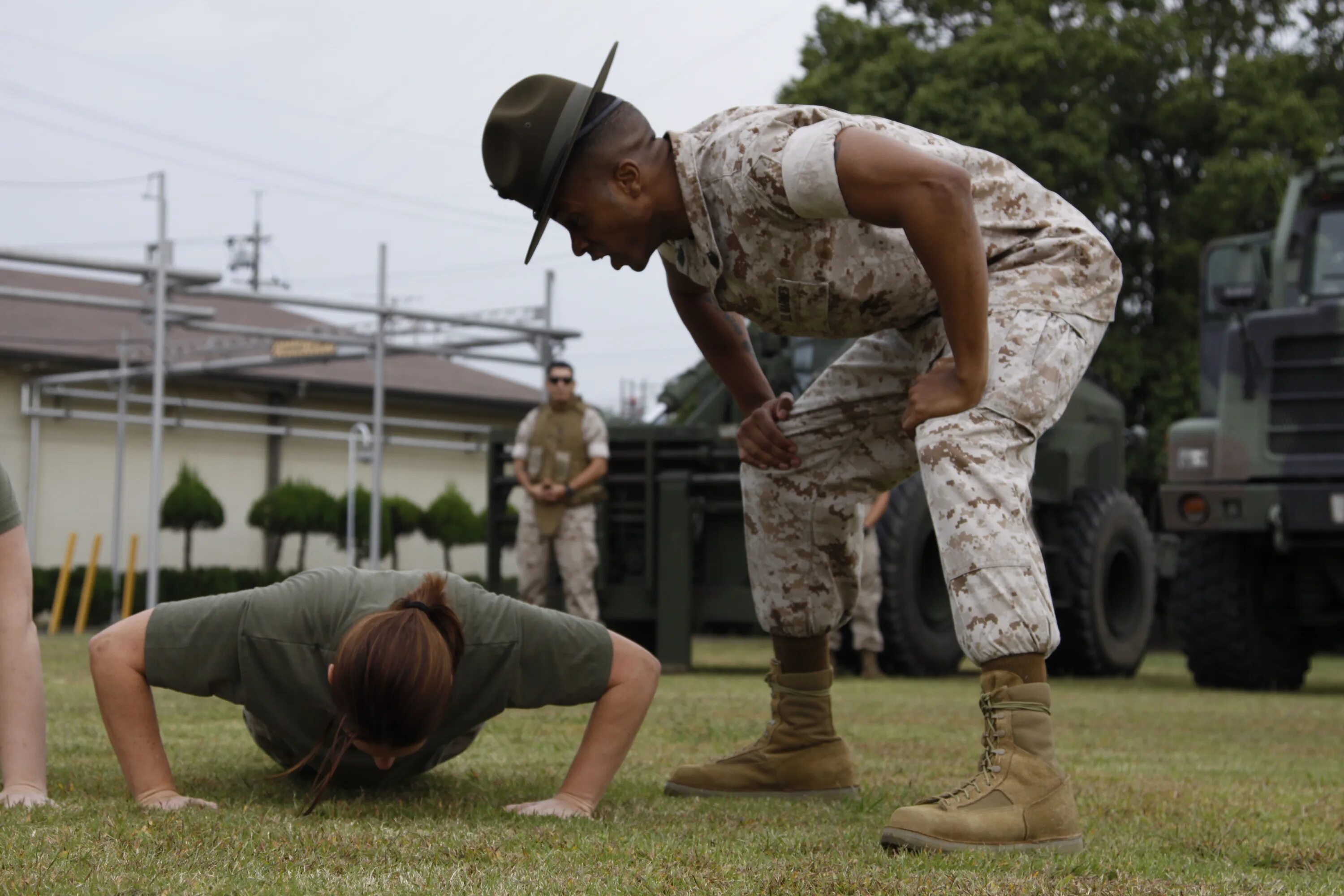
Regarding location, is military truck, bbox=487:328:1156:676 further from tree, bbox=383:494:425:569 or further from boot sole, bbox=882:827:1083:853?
tree, bbox=383:494:425:569

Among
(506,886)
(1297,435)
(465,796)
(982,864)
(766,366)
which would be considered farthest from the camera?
(766,366)

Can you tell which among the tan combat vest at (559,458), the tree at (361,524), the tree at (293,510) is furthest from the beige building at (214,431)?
the tan combat vest at (559,458)

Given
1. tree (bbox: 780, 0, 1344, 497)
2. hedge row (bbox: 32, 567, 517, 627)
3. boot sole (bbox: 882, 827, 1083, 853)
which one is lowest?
hedge row (bbox: 32, 567, 517, 627)

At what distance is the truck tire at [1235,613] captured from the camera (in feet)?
31.6

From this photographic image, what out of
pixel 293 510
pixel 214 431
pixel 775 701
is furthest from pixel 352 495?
pixel 775 701

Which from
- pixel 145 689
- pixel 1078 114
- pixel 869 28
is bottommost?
pixel 145 689

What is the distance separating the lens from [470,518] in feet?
80.2

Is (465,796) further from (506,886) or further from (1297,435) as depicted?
(1297,435)

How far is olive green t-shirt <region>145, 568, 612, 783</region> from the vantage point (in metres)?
3.29

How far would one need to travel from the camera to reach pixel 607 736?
3561mm

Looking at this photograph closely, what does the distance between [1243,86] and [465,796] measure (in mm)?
20803

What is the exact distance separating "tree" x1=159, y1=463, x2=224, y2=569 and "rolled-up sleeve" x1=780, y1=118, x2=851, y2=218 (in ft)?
60.9

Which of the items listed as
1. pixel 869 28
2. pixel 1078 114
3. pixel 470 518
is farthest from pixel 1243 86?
pixel 470 518

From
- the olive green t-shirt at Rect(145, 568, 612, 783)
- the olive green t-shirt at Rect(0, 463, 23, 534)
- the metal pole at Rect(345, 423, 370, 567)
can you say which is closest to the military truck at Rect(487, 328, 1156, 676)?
the olive green t-shirt at Rect(145, 568, 612, 783)
